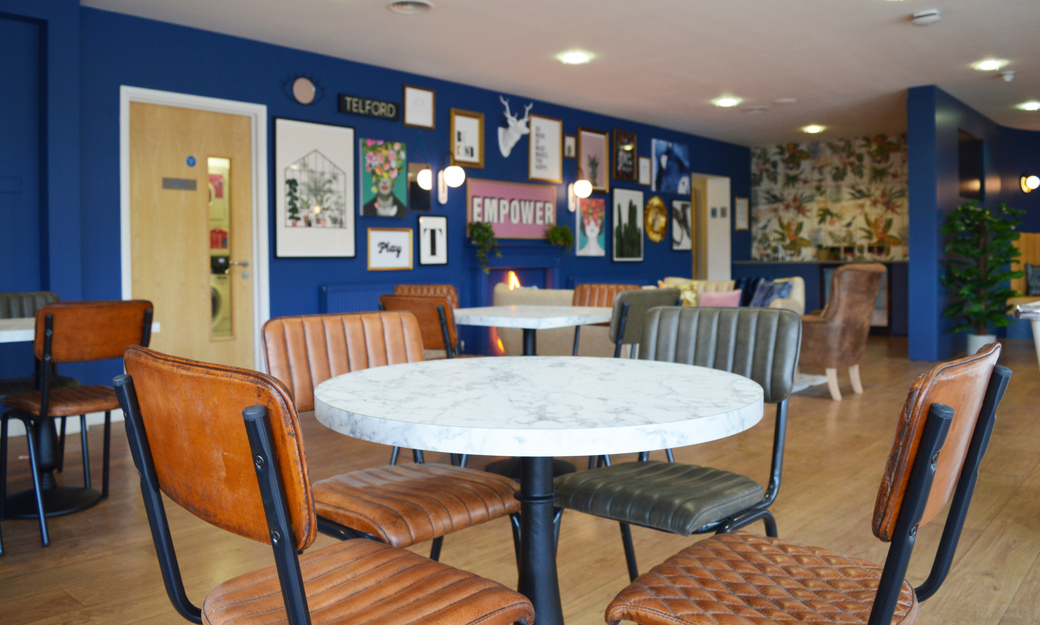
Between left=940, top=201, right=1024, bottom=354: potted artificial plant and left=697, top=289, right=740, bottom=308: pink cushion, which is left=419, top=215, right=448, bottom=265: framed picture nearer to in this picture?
left=697, top=289, right=740, bottom=308: pink cushion

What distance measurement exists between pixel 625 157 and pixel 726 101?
1374 millimetres

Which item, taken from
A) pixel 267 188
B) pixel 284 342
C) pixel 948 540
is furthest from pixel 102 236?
pixel 948 540

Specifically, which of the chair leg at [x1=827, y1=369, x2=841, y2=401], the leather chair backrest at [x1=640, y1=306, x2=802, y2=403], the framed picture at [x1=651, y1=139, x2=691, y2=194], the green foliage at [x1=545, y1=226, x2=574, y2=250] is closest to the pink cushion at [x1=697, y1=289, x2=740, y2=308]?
the chair leg at [x1=827, y1=369, x2=841, y2=401]

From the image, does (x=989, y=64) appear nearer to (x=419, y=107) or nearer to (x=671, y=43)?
(x=671, y=43)

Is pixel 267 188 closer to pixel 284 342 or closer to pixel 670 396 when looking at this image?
pixel 284 342

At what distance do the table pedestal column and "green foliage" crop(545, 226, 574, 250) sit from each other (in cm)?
632

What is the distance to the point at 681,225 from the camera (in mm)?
9758

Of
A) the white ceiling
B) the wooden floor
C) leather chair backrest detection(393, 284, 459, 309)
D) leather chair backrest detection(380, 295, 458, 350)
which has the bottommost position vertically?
the wooden floor

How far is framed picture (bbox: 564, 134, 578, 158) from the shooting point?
26.2ft

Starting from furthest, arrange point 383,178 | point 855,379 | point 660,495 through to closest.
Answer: point 383,178 < point 855,379 < point 660,495

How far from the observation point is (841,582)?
1229 mm

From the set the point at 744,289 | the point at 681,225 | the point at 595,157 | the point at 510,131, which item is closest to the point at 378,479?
the point at 744,289

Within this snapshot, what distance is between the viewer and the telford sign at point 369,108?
6.05 meters

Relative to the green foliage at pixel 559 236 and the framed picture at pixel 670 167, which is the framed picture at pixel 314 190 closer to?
the green foliage at pixel 559 236
